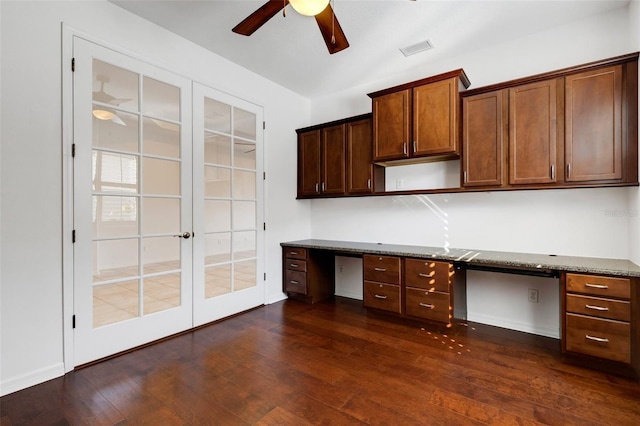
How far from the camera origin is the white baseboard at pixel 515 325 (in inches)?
115

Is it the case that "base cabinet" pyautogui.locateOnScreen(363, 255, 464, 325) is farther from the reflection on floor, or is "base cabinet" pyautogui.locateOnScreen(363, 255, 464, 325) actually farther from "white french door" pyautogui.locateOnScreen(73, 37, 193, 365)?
"white french door" pyautogui.locateOnScreen(73, 37, 193, 365)

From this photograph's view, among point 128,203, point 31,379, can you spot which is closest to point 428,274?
point 128,203

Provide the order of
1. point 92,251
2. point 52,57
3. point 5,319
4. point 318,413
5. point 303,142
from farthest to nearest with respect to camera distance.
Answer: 1. point 303,142
2. point 92,251
3. point 52,57
4. point 5,319
5. point 318,413

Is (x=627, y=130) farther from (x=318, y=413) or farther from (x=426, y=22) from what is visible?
(x=318, y=413)

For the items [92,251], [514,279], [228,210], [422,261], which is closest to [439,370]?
[422,261]

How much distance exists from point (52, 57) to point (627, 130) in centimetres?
444

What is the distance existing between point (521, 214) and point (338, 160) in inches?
83.8

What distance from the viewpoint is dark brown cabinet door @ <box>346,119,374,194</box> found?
373 cm

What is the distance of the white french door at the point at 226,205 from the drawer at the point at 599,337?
314 cm

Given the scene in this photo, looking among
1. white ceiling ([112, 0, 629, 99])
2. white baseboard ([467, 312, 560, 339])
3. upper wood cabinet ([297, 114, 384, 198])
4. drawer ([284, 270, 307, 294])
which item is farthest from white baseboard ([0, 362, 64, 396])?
white baseboard ([467, 312, 560, 339])

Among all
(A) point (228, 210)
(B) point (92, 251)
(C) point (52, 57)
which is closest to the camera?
(C) point (52, 57)

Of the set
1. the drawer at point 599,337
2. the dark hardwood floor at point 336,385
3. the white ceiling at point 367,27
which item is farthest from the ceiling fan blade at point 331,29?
the drawer at point 599,337

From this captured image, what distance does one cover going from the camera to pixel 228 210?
3521mm

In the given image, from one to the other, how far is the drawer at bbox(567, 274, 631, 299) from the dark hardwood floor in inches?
23.9
